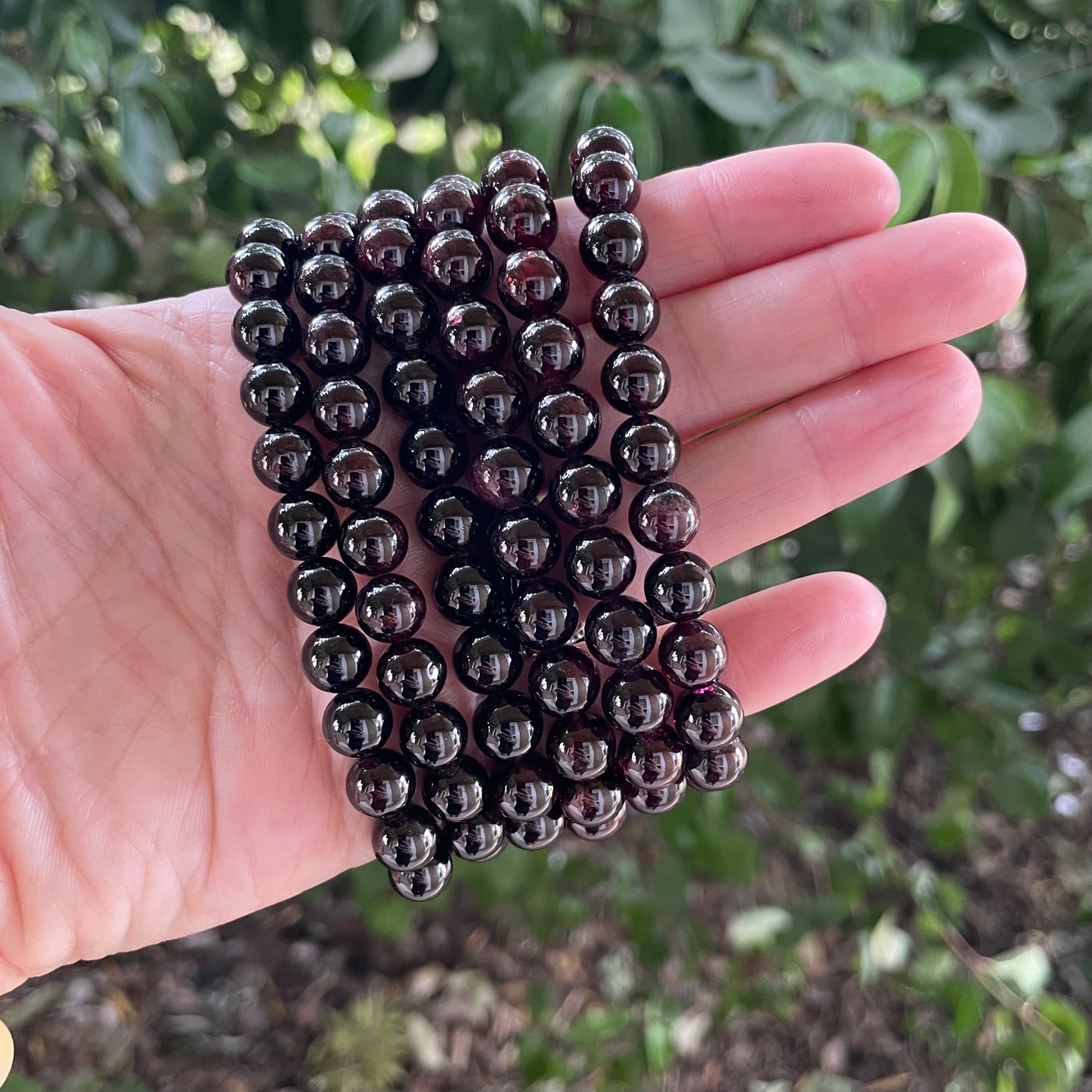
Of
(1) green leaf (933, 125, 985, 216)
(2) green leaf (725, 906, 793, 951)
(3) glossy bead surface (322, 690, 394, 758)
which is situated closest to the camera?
(3) glossy bead surface (322, 690, 394, 758)

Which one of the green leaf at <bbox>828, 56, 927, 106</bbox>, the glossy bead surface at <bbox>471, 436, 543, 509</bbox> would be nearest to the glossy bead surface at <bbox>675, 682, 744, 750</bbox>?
the glossy bead surface at <bbox>471, 436, 543, 509</bbox>

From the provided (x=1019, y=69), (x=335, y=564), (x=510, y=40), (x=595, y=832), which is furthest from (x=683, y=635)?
(x=1019, y=69)

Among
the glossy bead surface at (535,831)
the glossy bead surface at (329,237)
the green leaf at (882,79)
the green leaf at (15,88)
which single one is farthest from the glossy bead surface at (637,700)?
the green leaf at (15,88)

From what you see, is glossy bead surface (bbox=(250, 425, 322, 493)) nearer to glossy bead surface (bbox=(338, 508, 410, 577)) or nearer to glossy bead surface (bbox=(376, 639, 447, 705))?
glossy bead surface (bbox=(338, 508, 410, 577))

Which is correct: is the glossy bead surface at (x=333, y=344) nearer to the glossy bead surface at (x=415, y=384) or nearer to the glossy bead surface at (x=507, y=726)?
the glossy bead surface at (x=415, y=384)

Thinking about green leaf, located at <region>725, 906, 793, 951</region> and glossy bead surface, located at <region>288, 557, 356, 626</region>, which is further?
green leaf, located at <region>725, 906, 793, 951</region>

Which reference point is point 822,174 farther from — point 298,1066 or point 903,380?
point 298,1066
